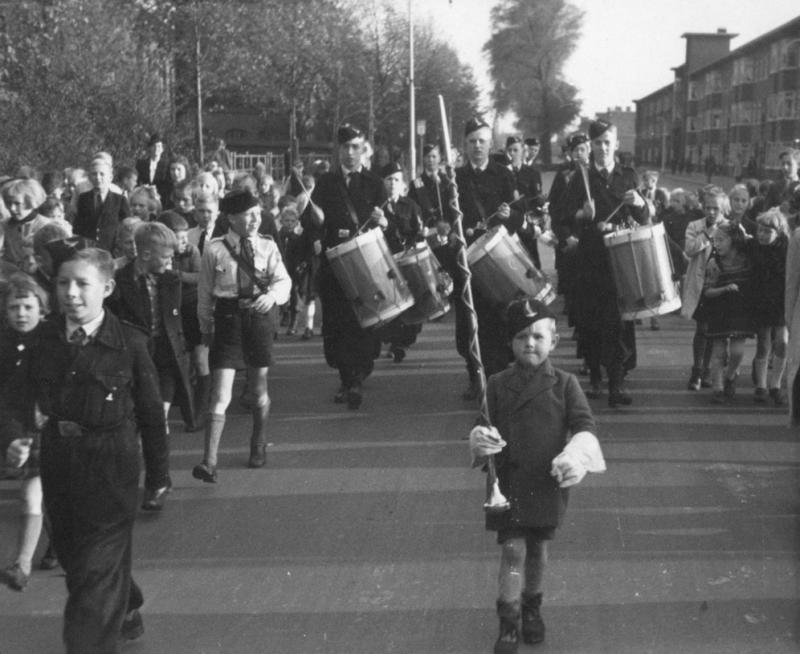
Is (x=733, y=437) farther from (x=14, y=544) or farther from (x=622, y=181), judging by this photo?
(x=14, y=544)

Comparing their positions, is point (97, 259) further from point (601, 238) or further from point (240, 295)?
point (601, 238)

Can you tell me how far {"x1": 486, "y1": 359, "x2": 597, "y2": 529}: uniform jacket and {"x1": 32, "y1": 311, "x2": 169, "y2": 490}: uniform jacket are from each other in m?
1.35

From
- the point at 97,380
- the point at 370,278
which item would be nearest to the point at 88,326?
the point at 97,380

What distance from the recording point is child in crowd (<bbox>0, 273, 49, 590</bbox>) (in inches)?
211

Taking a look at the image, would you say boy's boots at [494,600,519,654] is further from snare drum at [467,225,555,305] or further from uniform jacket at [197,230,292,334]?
snare drum at [467,225,555,305]

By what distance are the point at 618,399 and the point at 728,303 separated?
118 cm

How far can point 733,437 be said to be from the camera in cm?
862

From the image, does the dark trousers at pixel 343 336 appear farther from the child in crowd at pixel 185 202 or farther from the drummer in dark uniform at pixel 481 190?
the child in crowd at pixel 185 202

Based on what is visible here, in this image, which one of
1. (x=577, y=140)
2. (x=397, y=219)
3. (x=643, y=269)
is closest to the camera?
(x=643, y=269)

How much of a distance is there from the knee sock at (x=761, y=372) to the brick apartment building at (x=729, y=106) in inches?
1370

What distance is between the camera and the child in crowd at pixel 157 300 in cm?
738

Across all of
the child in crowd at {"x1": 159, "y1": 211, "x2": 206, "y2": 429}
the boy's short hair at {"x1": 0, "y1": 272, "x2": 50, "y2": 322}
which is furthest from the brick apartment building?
the boy's short hair at {"x1": 0, "y1": 272, "x2": 50, "y2": 322}

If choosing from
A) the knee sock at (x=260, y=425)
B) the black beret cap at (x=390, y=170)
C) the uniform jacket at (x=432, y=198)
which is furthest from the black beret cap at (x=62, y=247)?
the black beret cap at (x=390, y=170)

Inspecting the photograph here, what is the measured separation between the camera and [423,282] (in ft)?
31.2
